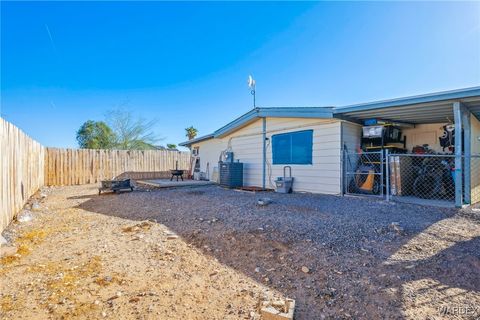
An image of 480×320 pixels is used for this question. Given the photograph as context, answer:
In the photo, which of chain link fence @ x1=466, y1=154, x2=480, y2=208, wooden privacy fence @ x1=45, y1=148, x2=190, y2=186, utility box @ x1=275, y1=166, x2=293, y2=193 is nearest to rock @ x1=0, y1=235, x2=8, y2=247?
utility box @ x1=275, y1=166, x2=293, y2=193

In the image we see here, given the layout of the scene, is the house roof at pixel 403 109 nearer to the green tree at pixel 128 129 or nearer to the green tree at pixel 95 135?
the green tree at pixel 128 129

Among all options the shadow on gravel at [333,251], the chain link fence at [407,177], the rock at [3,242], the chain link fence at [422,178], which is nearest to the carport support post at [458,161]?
the shadow on gravel at [333,251]

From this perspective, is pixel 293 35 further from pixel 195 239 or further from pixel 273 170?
pixel 195 239

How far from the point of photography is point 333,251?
2.96m

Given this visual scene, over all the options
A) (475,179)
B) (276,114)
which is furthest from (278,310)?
(475,179)

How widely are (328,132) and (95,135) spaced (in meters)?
20.9

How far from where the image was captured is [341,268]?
256cm

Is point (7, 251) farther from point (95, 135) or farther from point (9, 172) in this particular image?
point (95, 135)

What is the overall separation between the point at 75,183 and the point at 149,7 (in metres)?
9.27

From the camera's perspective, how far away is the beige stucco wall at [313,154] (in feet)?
23.8

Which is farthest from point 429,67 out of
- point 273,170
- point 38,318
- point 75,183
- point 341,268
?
point 75,183

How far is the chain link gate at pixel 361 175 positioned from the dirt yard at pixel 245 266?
234cm

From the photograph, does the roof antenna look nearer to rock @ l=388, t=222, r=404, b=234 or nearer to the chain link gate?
the chain link gate

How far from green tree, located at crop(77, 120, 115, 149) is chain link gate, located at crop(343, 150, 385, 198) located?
19.2m
